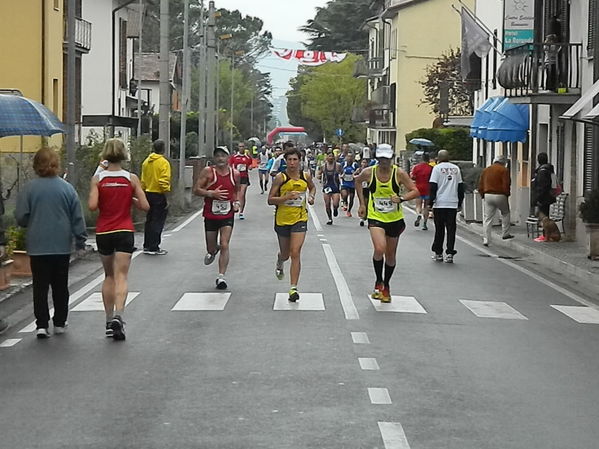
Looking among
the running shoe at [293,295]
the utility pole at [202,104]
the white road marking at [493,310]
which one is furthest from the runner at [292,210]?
the utility pole at [202,104]

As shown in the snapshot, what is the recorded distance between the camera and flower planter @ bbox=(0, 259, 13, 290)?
16003mm

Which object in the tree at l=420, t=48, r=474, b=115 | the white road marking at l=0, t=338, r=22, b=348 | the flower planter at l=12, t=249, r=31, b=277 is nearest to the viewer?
the white road marking at l=0, t=338, r=22, b=348

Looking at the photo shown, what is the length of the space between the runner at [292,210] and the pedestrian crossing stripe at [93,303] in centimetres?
200

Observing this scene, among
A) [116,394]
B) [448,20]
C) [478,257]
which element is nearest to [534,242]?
[478,257]

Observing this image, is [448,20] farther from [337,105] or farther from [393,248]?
[393,248]

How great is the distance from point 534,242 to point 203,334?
14749 mm

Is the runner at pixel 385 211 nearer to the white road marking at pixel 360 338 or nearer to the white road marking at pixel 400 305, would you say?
the white road marking at pixel 400 305

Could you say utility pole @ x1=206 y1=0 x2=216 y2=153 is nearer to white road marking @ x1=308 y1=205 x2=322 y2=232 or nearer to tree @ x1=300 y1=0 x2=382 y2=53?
white road marking @ x1=308 y1=205 x2=322 y2=232

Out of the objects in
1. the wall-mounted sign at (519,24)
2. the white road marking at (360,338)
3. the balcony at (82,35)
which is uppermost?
→ the balcony at (82,35)

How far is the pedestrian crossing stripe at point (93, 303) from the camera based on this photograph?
580 inches

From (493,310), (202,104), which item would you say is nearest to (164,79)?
(202,104)

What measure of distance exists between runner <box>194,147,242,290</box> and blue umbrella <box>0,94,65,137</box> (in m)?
2.51

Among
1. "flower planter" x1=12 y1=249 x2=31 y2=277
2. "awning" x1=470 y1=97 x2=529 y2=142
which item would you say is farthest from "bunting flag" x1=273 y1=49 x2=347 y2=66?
"flower planter" x1=12 y1=249 x2=31 y2=277

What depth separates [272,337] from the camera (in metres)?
12.4
